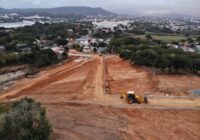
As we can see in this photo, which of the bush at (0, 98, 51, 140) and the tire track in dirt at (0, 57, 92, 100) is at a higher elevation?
the bush at (0, 98, 51, 140)

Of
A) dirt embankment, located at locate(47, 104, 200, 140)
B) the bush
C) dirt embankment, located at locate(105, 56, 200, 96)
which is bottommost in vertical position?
dirt embankment, located at locate(105, 56, 200, 96)

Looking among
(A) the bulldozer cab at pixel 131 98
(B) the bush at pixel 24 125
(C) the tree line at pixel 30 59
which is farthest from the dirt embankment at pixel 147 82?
(B) the bush at pixel 24 125

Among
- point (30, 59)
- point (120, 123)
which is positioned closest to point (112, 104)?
point (120, 123)

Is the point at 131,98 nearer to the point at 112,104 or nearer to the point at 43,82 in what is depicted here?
the point at 112,104

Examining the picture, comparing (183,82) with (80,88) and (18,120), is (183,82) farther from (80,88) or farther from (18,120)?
(18,120)

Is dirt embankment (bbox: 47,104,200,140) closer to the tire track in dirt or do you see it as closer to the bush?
the bush

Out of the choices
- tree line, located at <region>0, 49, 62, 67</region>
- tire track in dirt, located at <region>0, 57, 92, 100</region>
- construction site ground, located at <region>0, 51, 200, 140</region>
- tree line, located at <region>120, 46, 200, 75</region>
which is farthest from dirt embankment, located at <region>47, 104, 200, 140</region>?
tree line, located at <region>0, 49, 62, 67</region>

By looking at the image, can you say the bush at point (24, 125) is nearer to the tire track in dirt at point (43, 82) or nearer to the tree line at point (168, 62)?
the tire track in dirt at point (43, 82)
